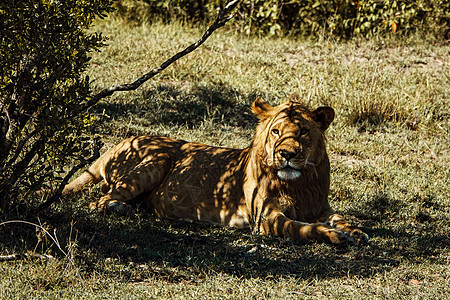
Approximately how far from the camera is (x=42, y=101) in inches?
210

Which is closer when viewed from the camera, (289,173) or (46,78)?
(46,78)

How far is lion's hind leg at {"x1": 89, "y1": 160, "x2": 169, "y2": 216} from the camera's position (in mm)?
6402

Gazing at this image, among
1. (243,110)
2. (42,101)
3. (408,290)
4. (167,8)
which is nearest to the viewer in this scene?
(408,290)

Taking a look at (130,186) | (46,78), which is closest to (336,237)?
(130,186)

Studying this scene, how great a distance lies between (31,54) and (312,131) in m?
2.30

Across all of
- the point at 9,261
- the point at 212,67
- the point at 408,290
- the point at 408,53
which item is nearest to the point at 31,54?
the point at 9,261

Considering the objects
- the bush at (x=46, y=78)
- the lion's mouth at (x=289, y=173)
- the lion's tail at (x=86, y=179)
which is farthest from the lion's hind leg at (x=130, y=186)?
the lion's mouth at (x=289, y=173)

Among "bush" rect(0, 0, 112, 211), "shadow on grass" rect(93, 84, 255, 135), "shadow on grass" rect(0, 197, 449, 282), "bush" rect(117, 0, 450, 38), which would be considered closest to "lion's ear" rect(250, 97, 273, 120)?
"shadow on grass" rect(0, 197, 449, 282)

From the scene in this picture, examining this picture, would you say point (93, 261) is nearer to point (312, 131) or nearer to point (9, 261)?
point (9, 261)

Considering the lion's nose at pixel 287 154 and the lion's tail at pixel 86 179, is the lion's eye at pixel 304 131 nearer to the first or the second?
the lion's nose at pixel 287 154

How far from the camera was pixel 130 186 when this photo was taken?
21.8 ft

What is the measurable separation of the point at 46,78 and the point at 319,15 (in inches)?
363

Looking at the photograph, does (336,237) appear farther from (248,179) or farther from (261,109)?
(261,109)

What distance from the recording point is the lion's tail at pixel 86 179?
22.8 ft
